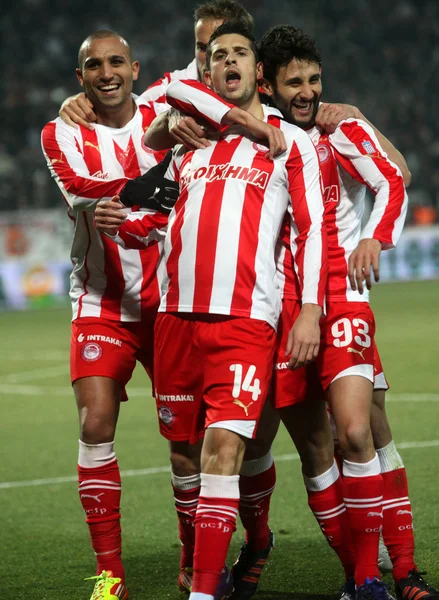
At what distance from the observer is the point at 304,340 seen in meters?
3.45

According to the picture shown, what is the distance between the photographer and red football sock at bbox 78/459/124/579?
13.0 ft

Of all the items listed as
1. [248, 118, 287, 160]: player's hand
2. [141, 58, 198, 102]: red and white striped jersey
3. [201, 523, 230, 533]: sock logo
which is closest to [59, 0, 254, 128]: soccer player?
[141, 58, 198, 102]: red and white striped jersey

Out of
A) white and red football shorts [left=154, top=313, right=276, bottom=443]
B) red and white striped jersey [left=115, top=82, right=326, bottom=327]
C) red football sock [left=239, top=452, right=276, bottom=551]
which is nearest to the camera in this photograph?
white and red football shorts [left=154, top=313, right=276, bottom=443]

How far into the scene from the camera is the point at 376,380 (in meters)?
3.93

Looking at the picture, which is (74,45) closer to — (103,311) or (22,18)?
(22,18)

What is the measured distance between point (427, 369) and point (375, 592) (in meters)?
6.67

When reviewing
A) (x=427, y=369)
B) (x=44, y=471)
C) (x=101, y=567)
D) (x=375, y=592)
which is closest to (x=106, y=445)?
(x=101, y=567)

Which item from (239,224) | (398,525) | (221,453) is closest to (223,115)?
(239,224)

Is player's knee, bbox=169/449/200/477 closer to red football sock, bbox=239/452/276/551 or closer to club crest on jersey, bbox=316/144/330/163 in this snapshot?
red football sock, bbox=239/452/276/551

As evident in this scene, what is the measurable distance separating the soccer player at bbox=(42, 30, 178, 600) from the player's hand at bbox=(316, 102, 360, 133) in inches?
32.3

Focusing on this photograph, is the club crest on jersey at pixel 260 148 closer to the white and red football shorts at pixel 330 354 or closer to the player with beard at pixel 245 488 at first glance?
the player with beard at pixel 245 488

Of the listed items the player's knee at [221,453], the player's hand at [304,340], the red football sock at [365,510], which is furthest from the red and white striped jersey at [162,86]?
the red football sock at [365,510]

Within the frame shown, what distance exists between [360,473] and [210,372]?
2.18ft

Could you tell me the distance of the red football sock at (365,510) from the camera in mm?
3594
